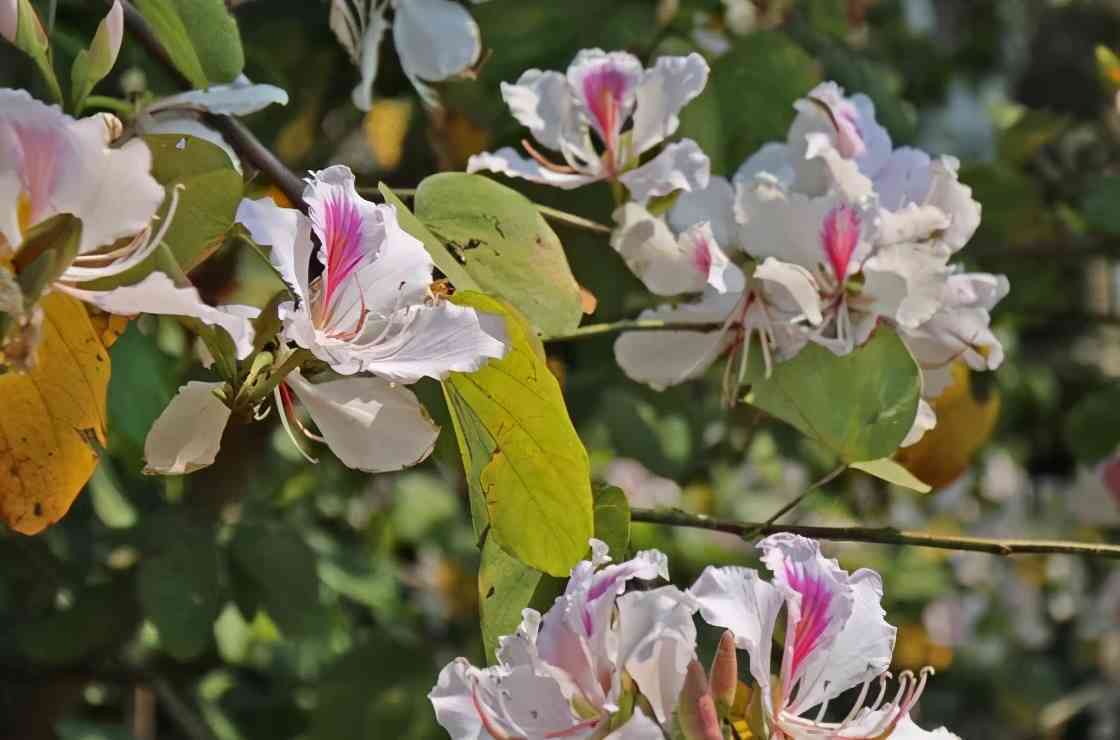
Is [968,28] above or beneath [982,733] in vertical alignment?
above

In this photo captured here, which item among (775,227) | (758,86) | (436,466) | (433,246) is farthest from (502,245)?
(436,466)

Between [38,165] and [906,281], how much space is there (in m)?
0.39

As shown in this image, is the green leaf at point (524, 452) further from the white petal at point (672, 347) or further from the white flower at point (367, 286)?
the white petal at point (672, 347)

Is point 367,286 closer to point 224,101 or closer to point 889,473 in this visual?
point 224,101

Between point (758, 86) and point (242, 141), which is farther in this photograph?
point (758, 86)

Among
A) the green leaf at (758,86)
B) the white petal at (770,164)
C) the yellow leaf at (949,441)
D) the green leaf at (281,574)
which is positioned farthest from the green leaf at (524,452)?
the green leaf at (281,574)

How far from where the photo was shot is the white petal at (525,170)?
0.73 metres

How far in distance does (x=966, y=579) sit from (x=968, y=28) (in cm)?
103

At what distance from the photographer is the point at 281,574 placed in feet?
3.61

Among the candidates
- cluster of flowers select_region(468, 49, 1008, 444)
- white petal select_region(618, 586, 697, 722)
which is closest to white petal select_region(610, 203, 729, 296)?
cluster of flowers select_region(468, 49, 1008, 444)

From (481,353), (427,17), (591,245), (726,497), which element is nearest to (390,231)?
A: (481,353)

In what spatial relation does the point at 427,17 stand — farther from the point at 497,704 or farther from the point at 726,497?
the point at 726,497

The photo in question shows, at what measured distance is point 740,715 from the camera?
0.54m

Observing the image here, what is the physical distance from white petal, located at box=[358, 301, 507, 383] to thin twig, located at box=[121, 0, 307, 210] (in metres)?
0.09
